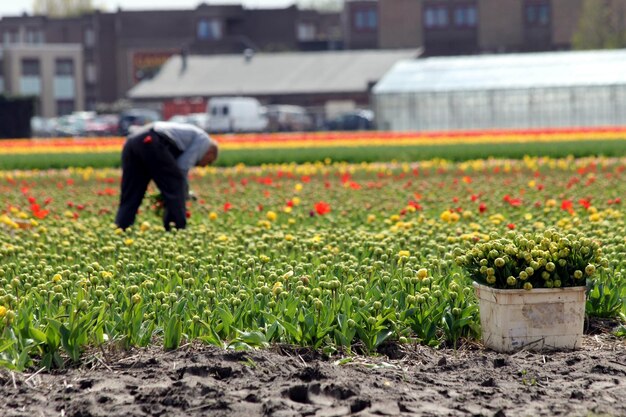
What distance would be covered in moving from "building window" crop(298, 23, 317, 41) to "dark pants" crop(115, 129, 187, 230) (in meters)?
84.8

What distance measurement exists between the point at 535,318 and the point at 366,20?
7955cm

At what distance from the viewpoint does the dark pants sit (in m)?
11.7

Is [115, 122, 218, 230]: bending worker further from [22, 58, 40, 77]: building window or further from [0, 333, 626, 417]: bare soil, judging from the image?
[22, 58, 40, 77]: building window

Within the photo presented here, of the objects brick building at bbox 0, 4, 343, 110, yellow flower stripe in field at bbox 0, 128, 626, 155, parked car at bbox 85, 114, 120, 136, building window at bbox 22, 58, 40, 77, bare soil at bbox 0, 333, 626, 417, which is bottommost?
parked car at bbox 85, 114, 120, 136

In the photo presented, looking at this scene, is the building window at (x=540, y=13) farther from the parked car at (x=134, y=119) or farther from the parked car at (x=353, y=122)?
the parked car at (x=134, y=119)

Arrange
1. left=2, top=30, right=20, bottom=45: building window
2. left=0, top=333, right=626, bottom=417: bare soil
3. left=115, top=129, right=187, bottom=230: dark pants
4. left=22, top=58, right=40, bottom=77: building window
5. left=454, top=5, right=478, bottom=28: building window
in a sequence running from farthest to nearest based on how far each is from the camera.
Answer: left=2, top=30, right=20, bottom=45: building window
left=22, top=58, right=40, bottom=77: building window
left=454, top=5, right=478, bottom=28: building window
left=115, top=129, right=187, bottom=230: dark pants
left=0, top=333, right=626, bottom=417: bare soil

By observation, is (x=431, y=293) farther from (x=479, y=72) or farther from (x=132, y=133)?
(x=479, y=72)

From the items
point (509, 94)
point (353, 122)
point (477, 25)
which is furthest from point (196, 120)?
point (477, 25)

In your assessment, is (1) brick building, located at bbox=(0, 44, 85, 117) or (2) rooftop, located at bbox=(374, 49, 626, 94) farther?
(1) brick building, located at bbox=(0, 44, 85, 117)

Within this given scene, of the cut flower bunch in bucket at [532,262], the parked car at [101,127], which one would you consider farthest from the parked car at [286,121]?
the cut flower bunch in bucket at [532,262]

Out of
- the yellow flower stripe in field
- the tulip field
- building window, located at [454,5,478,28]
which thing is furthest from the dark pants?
building window, located at [454,5,478,28]

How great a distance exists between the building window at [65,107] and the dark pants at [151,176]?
82.3 metres

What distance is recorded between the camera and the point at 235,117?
5806cm

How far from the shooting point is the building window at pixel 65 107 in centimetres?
9269
